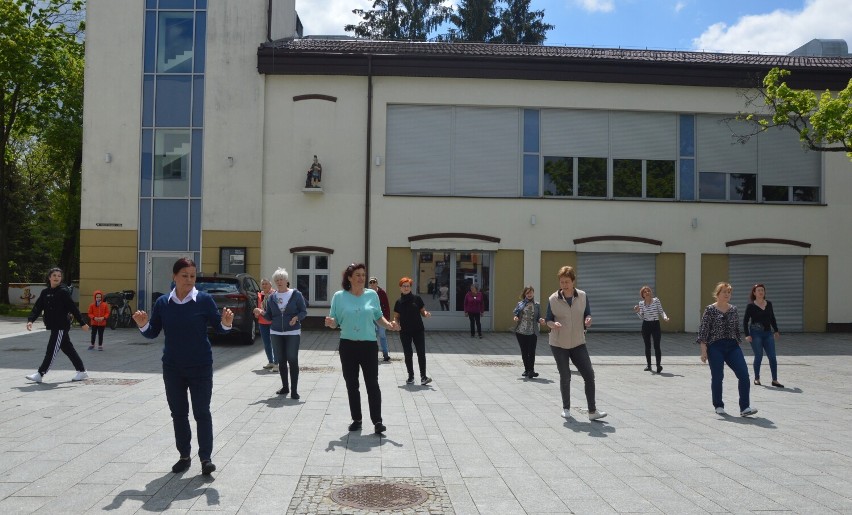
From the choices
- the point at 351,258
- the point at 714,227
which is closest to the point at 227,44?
the point at 351,258

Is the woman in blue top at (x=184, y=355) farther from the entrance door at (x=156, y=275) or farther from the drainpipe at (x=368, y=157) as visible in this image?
the entrance door at (x=156, y=275)

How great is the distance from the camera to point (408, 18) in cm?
4372

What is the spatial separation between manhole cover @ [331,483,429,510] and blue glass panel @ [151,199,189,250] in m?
19.5

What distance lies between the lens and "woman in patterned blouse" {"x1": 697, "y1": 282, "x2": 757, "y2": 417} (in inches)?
384

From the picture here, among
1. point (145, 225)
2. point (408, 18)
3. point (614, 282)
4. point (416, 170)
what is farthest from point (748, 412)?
point (408, 18)

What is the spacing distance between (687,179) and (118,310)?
1803cm

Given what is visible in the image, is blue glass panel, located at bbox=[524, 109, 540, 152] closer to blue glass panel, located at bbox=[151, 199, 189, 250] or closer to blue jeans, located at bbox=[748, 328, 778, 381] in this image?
blue glass panel, located at bbox=[151, 199, 189, 250]

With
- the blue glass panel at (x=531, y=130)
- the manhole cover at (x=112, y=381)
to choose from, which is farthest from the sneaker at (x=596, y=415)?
the blue glass panel at (x=531, y=130)

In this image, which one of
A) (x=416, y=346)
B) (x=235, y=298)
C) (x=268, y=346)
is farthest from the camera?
(x=235, y=298)

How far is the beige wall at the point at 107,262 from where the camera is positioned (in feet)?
79.0

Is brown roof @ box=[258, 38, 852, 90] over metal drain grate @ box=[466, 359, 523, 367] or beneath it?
over

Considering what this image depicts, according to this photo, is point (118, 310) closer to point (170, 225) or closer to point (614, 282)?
point (170, 225)

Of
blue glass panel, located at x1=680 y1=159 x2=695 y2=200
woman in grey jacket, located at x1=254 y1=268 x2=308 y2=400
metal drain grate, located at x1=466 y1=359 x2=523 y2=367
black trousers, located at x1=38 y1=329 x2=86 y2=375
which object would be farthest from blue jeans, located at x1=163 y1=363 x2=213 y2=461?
blue glass panel, located at x1=680 y1=159 x2=695 y2=200

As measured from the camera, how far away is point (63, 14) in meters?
36.4
